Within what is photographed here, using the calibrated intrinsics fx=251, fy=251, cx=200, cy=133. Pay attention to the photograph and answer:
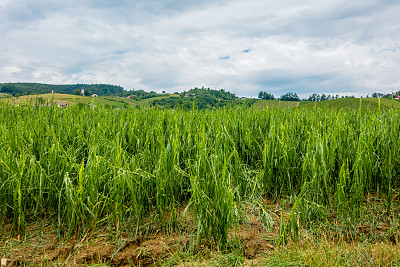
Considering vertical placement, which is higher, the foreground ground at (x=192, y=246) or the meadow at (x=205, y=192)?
the meadow at (x=205, y=192)

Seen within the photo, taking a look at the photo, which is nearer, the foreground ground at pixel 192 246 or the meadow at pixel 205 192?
the foreground ground at pixel 192 246

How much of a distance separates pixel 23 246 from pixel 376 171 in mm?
3105

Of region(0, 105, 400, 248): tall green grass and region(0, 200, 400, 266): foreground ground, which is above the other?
region(0, 105, 400, 248): tall green grass

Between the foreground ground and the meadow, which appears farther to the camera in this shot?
the meadow

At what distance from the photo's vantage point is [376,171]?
94.7 inches

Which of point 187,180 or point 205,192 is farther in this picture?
point 187,180

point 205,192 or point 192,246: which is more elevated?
point 205,192

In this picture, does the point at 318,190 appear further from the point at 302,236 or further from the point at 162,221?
the point at 162,221

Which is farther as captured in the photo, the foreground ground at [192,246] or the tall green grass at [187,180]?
the tall green grass at [187,180]

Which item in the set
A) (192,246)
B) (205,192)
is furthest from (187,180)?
(192,246)

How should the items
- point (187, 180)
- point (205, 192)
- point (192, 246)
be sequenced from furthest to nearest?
1. point (187, 180)
2. point (205, 192)
3. point (192, 246)

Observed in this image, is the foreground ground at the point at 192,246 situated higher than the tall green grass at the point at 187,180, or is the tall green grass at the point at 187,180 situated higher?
the tall green grass at the point at 187,180

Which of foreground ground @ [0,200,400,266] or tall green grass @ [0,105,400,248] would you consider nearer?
foreground ground @ [0,200,400,266]

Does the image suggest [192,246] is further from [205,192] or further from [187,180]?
[187,180]
